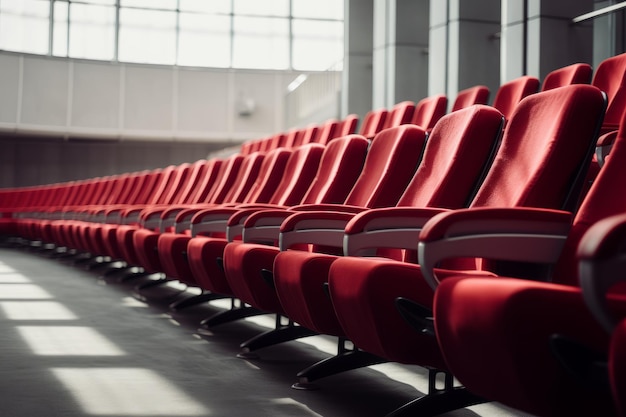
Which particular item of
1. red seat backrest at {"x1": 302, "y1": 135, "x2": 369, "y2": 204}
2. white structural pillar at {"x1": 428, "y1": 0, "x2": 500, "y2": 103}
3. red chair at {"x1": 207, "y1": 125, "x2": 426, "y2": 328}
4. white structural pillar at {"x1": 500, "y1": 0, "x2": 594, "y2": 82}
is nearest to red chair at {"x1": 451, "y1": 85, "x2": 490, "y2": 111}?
white structural pillar at {"x1": 500, "y1": 0, "x2": 594, "y2": 82}

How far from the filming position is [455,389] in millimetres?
1297

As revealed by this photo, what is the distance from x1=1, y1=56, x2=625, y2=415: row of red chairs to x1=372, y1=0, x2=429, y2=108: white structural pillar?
10.9ft

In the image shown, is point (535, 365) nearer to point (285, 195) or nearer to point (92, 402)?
point (92, 402)

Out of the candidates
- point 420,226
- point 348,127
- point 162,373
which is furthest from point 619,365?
point 348,127

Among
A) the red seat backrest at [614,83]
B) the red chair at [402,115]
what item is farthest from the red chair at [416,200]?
the red chair at [402,115]

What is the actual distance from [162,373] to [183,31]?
32.4ft

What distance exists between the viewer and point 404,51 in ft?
19.2

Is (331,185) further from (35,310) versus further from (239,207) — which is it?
(35,310)

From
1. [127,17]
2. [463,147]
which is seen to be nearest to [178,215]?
[463,147]

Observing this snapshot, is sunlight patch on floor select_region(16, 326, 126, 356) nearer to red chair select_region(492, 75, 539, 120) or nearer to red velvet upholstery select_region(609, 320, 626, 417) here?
red velvet upholstery select_region(609, 320, 626, 417)

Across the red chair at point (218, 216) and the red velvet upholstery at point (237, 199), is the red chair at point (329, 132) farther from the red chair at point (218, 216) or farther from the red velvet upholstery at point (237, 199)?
the red chair at point (218, 216)

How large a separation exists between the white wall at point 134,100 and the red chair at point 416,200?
9.05m

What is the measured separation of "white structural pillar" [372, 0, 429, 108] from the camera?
5.84m

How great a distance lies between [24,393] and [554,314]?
105cm
